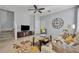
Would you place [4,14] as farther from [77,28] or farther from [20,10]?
[77,28]

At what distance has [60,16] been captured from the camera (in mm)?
2680

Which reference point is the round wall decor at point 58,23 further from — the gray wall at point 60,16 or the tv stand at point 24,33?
the tv stand at point 24,33

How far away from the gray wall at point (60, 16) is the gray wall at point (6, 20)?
0.57 m

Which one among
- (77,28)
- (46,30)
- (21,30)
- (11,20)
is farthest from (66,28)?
(11,20)

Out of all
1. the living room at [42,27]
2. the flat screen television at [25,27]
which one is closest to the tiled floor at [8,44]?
the living room at [42,27]

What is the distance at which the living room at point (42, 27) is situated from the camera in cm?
266

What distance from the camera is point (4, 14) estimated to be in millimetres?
2633

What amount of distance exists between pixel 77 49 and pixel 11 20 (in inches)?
52.1

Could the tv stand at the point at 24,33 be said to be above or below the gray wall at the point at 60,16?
below

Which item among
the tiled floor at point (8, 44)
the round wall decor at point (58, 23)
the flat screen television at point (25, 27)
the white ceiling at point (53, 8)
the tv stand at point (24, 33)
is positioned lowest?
the tiled floor at point (8, 44)

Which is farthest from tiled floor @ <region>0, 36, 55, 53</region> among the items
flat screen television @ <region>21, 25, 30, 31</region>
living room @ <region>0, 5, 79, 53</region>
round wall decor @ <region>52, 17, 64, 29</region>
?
round wall decor @ <region>52, 17, 64, 29</region>

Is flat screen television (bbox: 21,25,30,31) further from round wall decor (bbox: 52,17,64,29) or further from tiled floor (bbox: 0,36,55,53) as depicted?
round wall decor (bbox: 52,17,64,29)

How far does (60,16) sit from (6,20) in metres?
0.99
